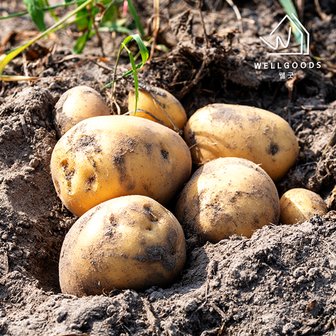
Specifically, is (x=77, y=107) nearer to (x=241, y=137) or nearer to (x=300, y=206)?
(x=241, y=137)

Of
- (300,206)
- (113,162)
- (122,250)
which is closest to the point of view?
(122,250)

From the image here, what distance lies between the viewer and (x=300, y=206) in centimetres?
247

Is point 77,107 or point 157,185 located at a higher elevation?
point 77,107

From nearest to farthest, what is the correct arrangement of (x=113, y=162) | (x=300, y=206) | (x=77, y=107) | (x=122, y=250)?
1. (x=122, y=250)
2. (x=113, y=162)
3. (x=300, y=206)
4. (x=77, y=107)

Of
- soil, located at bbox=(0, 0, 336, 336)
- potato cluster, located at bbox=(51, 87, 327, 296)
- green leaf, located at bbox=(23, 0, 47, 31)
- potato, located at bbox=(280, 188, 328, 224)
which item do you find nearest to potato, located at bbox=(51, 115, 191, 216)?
potato cluster, located at bbox=(51, 87, 327, 296)

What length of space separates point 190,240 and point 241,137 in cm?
55

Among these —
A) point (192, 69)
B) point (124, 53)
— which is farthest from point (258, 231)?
point (124, 53)

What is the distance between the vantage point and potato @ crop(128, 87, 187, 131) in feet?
8.81

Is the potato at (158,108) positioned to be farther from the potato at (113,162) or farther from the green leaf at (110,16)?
the green leaf at (110,16)

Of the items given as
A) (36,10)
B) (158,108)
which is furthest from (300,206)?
(36,10)

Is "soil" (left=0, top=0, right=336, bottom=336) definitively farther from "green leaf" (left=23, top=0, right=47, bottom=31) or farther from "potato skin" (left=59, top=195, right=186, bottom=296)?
"green leaf" (left=23, top=0, right=47, bottom=31)

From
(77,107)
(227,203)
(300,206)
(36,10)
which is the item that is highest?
(36,10)

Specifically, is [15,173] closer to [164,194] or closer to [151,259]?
[164,194]

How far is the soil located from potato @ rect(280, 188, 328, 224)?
0.30 ft
